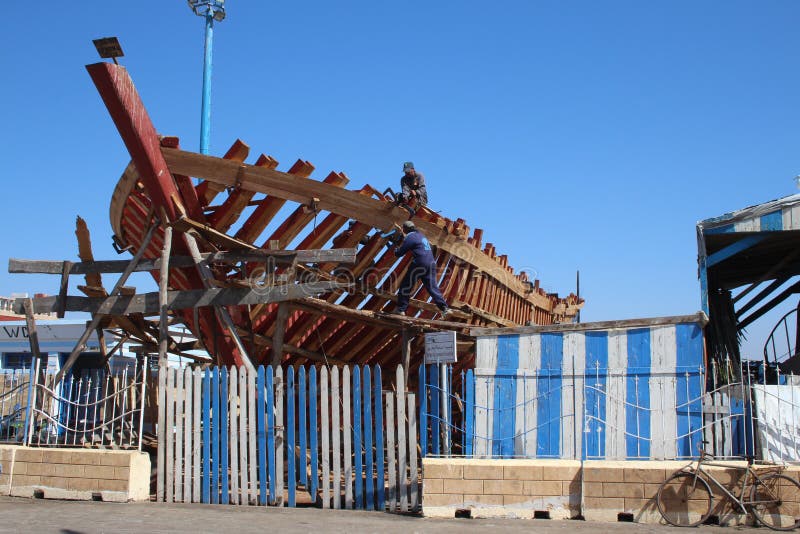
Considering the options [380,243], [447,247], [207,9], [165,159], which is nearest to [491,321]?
[447,247]

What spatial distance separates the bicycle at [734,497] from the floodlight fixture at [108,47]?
25.9ft

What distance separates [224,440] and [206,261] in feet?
7.90

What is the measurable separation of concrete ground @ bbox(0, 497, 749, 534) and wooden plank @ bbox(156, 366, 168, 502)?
46 centimetres

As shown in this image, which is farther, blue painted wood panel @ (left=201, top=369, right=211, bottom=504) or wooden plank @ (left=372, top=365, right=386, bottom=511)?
blue painted wood panel @ (left=201, top=369, right=211, bottom=504)

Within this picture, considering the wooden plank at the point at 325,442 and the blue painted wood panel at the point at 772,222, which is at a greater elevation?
the blue painted wood panel at the point at 772,222

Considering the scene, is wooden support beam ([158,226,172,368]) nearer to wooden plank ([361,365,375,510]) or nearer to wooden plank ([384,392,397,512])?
wooden plank ([361,365,375,510])

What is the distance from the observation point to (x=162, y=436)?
9703 mm

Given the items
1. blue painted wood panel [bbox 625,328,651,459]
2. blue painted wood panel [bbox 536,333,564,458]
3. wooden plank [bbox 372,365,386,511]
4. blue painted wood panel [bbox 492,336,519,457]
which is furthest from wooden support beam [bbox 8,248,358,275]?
blue painted wood panel [bbox 625,328,651,459]

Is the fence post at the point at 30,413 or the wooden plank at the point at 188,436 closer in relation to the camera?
the wooden plank at the point at 188,436

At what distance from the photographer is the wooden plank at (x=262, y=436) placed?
943 cm

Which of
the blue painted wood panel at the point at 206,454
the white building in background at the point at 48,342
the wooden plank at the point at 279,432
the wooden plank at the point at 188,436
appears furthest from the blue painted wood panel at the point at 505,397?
the white building in background at the point at 48,342

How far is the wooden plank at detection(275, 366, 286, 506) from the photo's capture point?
938 centimetres

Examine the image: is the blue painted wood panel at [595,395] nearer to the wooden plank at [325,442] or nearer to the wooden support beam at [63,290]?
the wooden plank at [325,442]

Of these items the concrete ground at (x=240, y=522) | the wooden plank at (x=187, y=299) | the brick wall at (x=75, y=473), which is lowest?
the concrete ground at (x=240, y=522)
